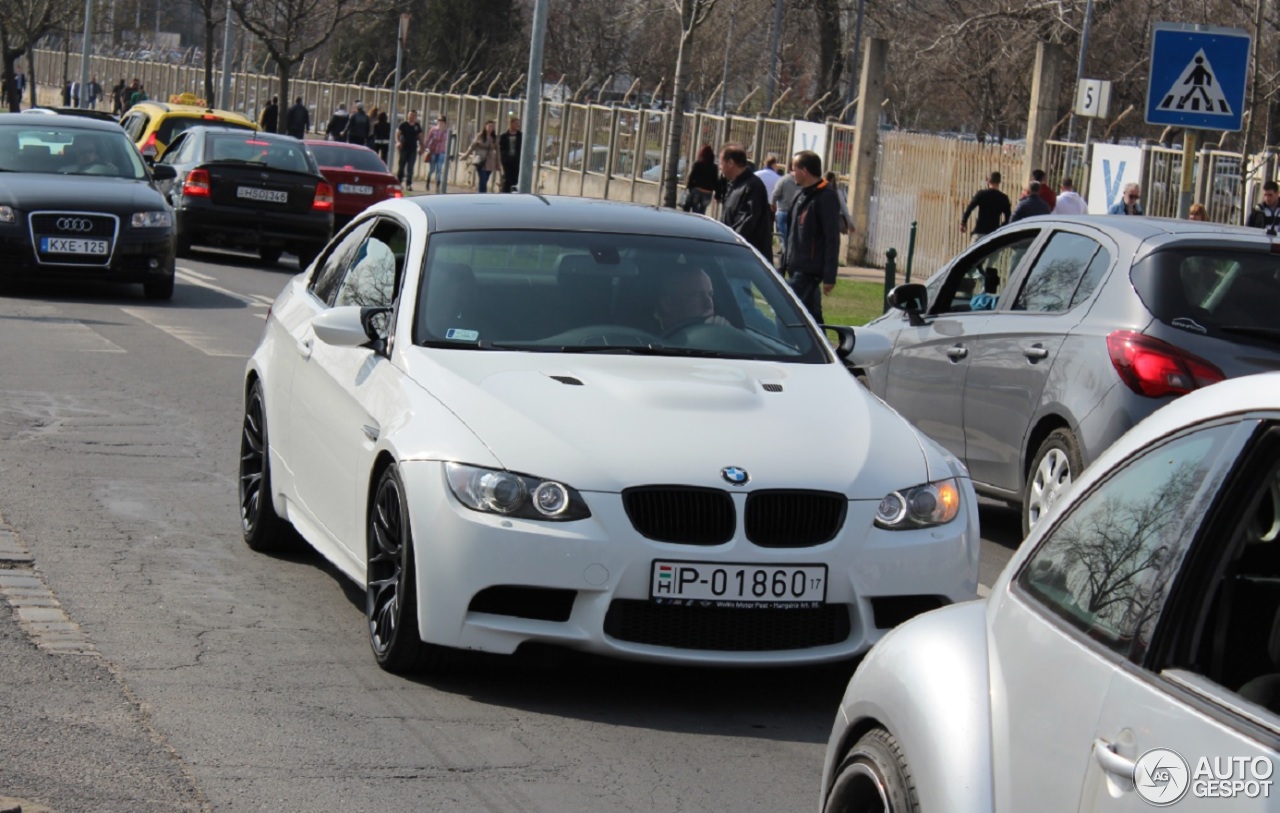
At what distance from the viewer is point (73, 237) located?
61.0 feet

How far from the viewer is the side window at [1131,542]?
287 centimetres

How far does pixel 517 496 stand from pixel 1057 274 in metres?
4.30

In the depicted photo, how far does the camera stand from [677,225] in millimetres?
7711

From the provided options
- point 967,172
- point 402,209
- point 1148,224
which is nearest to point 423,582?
point 402,209

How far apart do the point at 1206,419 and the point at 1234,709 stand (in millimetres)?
536

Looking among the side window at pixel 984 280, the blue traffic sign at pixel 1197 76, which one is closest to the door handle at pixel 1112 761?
the side window at pixel 984 280

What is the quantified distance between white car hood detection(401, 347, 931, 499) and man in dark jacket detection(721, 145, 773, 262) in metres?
10.3

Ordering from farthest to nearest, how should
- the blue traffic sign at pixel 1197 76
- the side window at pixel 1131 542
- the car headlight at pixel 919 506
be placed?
the blue traffic sign at pixel 1197 76 → the car headlight at pixel 919 506 → the side window at pixel 1131 542

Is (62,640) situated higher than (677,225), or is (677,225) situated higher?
(677,225)

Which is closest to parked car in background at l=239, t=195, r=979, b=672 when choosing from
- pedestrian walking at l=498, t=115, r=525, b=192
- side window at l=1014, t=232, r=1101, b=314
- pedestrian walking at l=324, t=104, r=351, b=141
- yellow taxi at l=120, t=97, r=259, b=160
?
side window at l=1014, t=232, r=1101, b=314

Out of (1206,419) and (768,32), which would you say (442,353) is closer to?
(1206,419)

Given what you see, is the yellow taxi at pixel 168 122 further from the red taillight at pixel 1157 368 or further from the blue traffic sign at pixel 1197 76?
the red taillight at pixel 1157 368

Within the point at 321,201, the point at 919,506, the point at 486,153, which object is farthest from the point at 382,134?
the point at 919,506

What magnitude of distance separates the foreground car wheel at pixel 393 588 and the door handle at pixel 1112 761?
11.6ft
